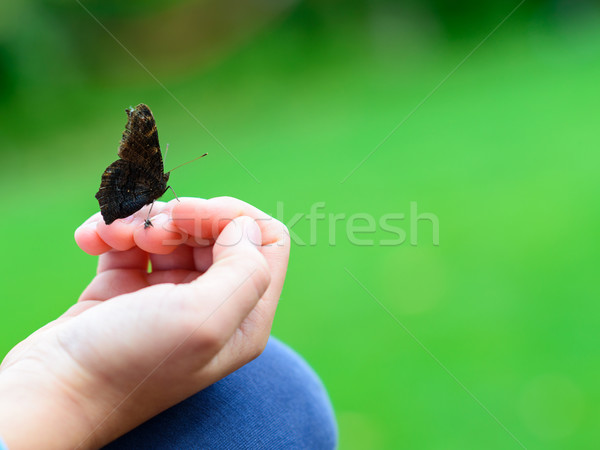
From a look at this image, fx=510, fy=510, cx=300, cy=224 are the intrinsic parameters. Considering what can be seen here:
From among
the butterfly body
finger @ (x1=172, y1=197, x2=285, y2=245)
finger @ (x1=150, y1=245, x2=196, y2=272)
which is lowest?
finger @ (x1=150, y1=245, x2=196, y2=272)

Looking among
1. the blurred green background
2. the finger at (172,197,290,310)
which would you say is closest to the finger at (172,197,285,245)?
the finger at (172,197,290,310)

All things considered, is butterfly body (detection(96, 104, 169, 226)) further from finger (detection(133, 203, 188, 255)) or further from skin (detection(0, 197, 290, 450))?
skin (detection(0, 197, 290, 450))

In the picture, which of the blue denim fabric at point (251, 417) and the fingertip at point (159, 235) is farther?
the fingertip at point (159, 235)

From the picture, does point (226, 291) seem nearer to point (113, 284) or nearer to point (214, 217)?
point (214, 217)

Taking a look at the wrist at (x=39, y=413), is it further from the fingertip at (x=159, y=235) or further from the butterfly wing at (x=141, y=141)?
the butterfly wing at (x=141, y=141)

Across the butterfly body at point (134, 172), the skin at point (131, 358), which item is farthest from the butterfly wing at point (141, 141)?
the skin at point (131, 358)

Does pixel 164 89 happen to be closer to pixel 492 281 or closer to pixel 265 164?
pixel 265 164

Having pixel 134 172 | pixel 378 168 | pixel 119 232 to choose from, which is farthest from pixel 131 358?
pixel 378 168
